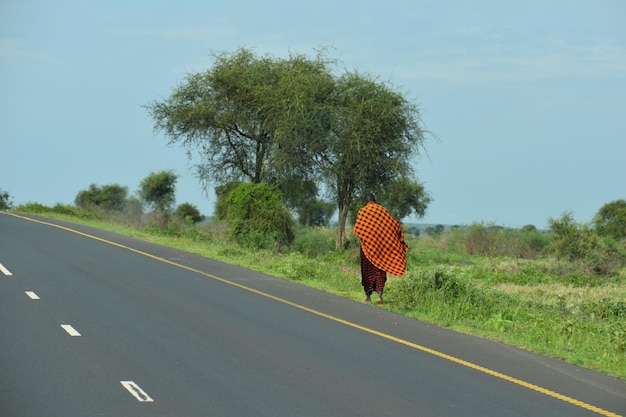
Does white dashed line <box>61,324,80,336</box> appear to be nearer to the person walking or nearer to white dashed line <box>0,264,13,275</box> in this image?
the person walking

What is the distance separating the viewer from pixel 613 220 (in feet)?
237

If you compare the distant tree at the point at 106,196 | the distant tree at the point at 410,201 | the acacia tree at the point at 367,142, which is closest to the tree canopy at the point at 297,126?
the acacia tree at the point at 367,142

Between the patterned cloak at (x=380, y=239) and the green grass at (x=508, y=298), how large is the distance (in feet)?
2.75

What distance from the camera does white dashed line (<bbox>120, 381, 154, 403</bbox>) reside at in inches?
375

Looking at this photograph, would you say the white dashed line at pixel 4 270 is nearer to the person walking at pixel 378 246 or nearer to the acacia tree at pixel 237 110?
the person walking at pixel 378 246

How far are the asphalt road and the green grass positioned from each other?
1.02m

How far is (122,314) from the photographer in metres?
15.7

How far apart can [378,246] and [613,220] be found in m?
57.2

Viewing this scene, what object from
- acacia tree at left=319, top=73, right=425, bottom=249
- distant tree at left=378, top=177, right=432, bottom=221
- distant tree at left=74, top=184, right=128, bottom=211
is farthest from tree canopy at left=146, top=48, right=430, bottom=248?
distant tree at left=74, top=184, right=128, bottom=211

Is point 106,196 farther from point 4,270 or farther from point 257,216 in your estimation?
point 4,270

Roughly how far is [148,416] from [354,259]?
29.1 m

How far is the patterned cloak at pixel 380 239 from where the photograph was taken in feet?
62.2

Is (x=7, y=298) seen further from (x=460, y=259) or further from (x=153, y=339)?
(x=460, y=259)

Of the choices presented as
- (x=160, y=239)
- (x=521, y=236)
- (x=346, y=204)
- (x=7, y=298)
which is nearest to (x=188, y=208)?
(x=521, y=236)
